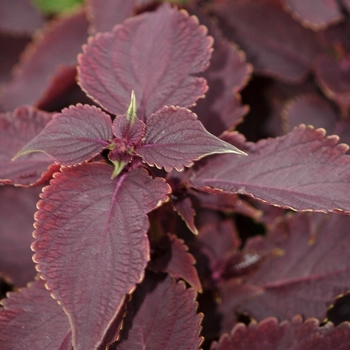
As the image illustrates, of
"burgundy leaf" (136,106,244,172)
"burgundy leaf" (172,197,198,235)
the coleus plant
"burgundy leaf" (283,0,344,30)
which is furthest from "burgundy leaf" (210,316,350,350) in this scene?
"burgundy leaf" (283,0,344,30)

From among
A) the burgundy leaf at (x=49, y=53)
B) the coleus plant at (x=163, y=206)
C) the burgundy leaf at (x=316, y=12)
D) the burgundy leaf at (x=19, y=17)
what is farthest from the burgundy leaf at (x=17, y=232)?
the burgundy leaf at (x=316, y=12)

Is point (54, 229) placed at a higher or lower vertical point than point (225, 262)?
higher

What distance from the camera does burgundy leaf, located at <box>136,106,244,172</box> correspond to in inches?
23.7

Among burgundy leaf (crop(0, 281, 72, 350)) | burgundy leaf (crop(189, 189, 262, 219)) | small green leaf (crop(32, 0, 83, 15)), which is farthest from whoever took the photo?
small green leaf (crop(32, 0, 83, 15))

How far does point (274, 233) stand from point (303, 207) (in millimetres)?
301

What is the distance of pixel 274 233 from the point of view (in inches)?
35.9

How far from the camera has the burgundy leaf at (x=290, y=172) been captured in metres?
0.63

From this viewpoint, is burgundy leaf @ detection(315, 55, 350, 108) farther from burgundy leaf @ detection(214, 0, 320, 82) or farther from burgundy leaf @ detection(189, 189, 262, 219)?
burgundy leaf @ detection(189, 189, 262, 219)

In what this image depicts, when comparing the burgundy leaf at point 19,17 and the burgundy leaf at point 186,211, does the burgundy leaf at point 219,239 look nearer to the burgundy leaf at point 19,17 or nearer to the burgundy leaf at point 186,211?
the burgundy leaf at point 186,211

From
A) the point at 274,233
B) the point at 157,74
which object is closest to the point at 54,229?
the point at 157,74

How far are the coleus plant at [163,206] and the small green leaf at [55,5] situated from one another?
0.62 meters

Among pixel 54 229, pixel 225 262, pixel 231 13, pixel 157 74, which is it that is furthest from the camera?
pixel 231 13

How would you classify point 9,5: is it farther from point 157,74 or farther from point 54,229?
point 54,229

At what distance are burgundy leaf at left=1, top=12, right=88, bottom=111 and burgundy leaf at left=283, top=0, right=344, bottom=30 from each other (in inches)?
19.0
